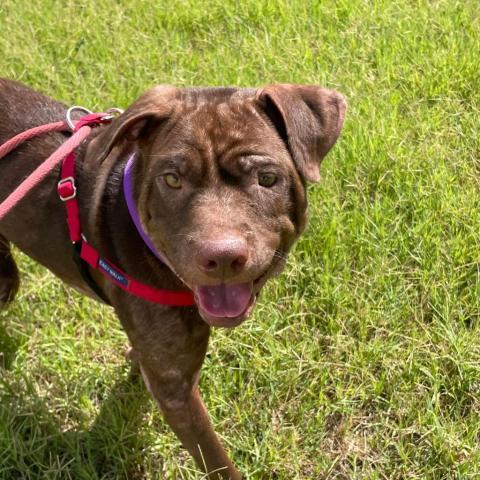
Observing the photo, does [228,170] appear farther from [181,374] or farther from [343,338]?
[343,338]

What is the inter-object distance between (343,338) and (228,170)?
54.9 inches

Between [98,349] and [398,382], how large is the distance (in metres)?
1.58

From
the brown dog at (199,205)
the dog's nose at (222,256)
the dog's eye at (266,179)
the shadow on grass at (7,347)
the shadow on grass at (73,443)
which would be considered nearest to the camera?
the dog's nose at (222,256)

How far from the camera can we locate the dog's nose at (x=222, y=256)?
2.45 metres

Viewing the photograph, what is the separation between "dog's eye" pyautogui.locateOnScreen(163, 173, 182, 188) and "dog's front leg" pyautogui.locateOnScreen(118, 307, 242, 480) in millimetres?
529

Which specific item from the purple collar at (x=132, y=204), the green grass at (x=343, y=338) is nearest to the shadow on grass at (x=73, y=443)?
the green grass at (x=343, y=338)

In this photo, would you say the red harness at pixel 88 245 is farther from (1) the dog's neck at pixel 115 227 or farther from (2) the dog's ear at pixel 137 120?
(2) the dog's ear at pixel 137 120

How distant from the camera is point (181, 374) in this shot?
2.99 metres

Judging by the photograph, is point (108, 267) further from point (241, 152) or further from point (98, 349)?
point (98, 349)

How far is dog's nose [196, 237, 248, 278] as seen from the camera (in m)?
2.45

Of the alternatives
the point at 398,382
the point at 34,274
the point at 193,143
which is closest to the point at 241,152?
the point at 193,143

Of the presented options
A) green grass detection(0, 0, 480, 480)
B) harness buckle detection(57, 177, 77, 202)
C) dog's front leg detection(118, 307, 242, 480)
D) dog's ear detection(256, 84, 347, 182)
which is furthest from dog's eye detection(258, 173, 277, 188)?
green grass detection(0, 0, 480, 480)

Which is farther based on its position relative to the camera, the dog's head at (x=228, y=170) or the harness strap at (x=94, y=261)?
the harness strap at (x=94, y=261)

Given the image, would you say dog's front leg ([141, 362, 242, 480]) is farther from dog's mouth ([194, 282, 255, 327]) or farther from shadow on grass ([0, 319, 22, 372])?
shadow on grass ([0, 319, 22, 372])
